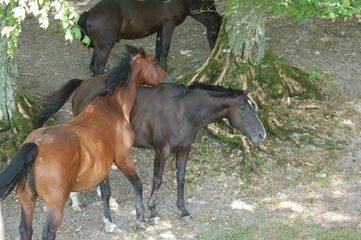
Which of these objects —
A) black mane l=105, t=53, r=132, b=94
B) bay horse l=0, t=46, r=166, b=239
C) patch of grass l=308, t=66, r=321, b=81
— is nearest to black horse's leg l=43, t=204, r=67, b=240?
bay horse l=0, t=46, r=166, b=239

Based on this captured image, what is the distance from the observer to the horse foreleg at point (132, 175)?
269 inches

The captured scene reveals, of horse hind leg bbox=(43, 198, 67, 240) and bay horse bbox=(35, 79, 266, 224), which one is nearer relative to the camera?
horse hind leg bbox=(43, 198, 67, 240)

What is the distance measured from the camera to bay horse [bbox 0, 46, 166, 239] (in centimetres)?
550

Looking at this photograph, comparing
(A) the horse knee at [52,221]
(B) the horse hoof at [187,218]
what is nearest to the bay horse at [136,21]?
(B) the horse hoof at [187,218]

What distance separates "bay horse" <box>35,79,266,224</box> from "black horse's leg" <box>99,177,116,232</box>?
1.71ft

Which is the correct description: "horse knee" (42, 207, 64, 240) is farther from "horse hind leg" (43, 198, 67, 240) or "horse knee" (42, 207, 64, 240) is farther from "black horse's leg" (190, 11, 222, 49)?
"black horse's leg" (190, 11, 222, 49)

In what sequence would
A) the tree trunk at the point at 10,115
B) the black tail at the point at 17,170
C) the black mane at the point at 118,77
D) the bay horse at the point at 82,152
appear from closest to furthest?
the black tail at the point at 17,170
the bay horse at the point at 82,152
the black mane at the point at 118,77
the tree trunk at the point at 10,115

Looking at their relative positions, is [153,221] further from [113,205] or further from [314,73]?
[314,73]

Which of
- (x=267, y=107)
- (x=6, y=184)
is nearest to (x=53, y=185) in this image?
(x=6, y=184)

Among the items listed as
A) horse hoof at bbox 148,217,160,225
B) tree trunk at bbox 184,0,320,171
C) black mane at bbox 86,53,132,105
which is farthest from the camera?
tree trunk at bbox 184,0,320,171

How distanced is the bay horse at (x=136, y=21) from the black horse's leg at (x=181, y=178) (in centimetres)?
314

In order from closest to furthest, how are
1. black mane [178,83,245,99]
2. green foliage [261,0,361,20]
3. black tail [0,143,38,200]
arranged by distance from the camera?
black tail [0,143,38,200] < green foliage [261,0,361,20] < black mane [178,83,245,99]

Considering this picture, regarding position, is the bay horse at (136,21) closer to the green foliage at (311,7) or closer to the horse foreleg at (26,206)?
the green foliage at (311,7)

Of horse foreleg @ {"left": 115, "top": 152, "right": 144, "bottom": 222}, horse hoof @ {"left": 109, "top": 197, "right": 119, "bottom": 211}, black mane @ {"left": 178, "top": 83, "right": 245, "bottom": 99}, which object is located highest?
black mane @ {"left": 178, "top": 83, "right": 245, "bottom": 99}
